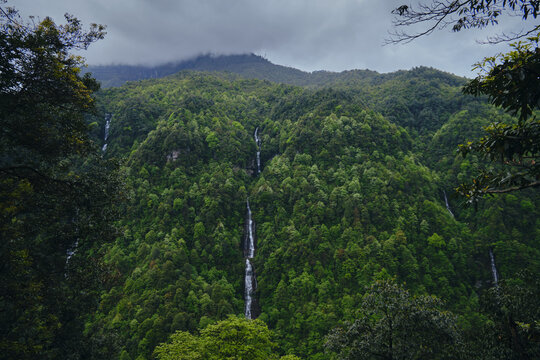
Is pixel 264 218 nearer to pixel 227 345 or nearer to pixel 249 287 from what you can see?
pixel 249 287

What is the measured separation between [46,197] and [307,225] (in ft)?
149

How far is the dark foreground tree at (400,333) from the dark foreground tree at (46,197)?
11621mm

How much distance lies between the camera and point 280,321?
37.7 metres

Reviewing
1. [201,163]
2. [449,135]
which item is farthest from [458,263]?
[201,163]

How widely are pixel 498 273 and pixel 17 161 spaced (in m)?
61.0

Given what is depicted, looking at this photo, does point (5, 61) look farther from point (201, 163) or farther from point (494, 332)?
point (201, 163)

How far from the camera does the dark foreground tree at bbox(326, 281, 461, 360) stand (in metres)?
11.4

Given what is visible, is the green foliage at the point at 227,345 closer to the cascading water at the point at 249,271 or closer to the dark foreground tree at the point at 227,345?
the dark foreground tree at the point at 227,345

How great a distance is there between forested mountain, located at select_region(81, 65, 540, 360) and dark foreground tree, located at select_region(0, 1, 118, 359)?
1.56m

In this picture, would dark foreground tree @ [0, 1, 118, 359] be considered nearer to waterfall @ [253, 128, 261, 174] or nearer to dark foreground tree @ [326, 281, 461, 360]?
dark foreground tree @ [326, 281, 461, 360]

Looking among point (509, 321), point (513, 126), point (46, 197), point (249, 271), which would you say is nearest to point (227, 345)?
point (46, 197)

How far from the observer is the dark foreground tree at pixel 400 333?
11.4m

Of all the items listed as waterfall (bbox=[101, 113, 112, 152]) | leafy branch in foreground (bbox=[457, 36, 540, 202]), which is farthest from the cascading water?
waterfall (bbox=[101, 113, 112, 152])

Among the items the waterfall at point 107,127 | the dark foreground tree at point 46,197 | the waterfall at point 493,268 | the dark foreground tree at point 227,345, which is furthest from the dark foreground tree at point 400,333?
the waterfall at point 107,127
